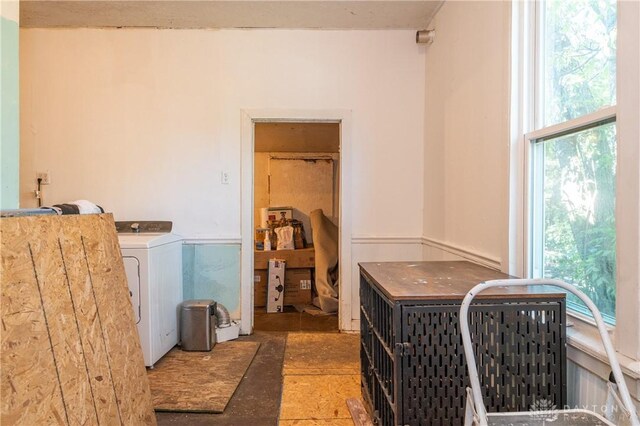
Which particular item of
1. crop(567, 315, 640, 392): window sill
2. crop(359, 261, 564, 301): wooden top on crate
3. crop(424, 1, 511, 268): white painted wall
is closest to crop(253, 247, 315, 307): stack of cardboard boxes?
crop(424, 1, 511, 268): white painted wall

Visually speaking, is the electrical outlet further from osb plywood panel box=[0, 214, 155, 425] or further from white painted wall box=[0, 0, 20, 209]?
osb plywood panel box=[0, 214, 155, 425]

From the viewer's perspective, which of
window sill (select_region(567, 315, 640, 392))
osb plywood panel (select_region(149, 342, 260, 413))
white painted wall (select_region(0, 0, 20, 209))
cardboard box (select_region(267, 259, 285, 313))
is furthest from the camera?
cardboard box (select_region(267, 259, 285, 313))

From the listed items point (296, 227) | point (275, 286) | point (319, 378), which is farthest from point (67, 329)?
point (296, 227)

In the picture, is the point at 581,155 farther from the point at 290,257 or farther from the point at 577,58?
the point at 290,257

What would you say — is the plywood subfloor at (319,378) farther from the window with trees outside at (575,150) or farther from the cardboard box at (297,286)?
the window with trees outside at (575,150)

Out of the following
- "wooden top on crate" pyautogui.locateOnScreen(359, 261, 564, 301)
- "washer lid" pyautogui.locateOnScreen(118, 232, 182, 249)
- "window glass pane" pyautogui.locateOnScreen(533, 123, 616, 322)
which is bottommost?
"wooden top on crate" pyautogui.locateOnScreen(359, 261, 564, 301)

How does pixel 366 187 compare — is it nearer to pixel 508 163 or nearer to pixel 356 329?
pixel 356 329

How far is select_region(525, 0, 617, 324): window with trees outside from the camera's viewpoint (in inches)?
50.4

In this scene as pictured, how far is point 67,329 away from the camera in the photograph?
1439 millimetres

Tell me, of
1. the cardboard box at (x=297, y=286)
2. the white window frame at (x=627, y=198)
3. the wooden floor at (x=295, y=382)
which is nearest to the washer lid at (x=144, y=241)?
the wooden floor at (x=295, y=382)

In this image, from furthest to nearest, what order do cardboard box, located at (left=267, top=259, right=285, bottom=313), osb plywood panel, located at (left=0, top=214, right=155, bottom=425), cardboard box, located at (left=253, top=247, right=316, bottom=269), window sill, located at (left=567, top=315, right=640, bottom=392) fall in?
cardboard box, located at (left=253, top=247, right=316, bottom=269) < cardboard box, located at (left=267, top=259, right=285, bottom=313) < osb plywood panel, located at (left=0, top=214, right=155, bottom=425) < window sill, located at (left=567, top=315, right=640, bottom=392)

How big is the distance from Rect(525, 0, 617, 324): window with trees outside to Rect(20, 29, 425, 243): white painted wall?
1.69 metres

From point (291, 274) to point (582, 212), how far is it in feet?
11.2

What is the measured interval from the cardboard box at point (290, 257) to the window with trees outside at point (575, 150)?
2983 mm
